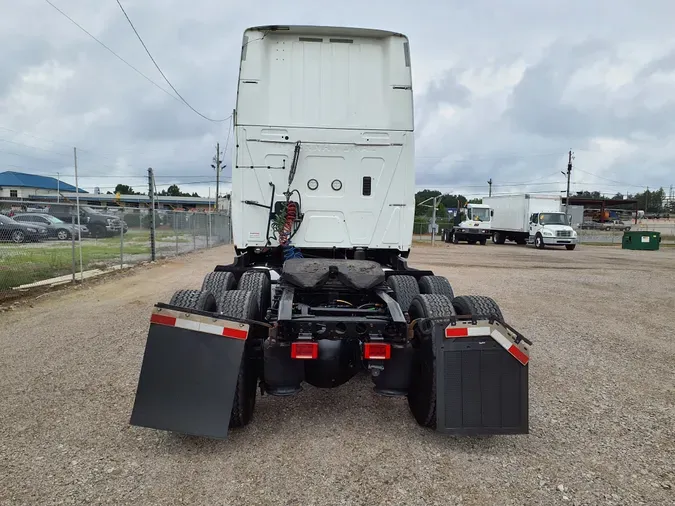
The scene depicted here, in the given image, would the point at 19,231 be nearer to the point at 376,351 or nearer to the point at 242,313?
the point at 242,313

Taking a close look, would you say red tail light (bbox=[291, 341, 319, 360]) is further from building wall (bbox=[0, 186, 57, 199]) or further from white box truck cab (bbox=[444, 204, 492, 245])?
building wall (bbox=[0, 186, 57, 199])

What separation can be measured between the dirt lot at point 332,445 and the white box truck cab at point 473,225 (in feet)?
103

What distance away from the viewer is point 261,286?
4.94 m

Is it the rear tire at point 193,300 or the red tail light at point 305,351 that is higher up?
the rear tire at point 193,300

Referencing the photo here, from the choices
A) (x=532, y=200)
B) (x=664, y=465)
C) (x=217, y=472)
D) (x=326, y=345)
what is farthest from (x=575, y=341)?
(x=532, y=200)

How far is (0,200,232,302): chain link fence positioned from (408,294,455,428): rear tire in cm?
819

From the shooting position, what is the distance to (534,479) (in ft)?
10.7

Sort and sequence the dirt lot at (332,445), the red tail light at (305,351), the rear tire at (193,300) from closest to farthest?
the dirt lot at (332,445) < the red tail light at (305,351) < the rear tire at (193,300)

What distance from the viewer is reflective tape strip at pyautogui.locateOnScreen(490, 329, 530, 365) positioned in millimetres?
3554

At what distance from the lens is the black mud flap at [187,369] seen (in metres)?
3.49

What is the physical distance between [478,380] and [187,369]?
6.66 feet

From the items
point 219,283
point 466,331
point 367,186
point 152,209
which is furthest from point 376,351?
point 152,209

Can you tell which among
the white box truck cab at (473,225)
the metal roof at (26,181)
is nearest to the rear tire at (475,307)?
the white box truck cab at (473,225)

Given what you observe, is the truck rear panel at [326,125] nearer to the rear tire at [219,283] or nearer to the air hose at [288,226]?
the air hose at [288,226]
